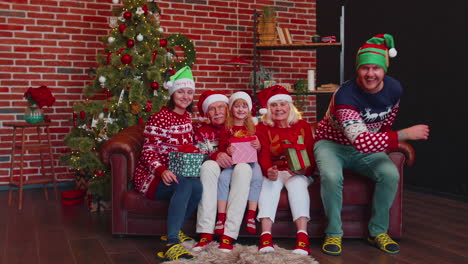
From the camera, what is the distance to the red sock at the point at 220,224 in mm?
2787

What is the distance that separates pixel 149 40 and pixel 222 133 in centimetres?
173

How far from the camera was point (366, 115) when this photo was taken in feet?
9.12

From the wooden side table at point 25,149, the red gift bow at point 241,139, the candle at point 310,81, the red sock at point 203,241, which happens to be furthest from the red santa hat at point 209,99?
the candle at point 310,81

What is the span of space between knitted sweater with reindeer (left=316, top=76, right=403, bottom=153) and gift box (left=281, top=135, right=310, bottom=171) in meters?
0.28

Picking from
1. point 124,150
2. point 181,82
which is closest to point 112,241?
point 124,150

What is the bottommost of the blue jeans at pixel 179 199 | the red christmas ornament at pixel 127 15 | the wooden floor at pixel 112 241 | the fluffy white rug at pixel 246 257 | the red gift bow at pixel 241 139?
the wooden floor at pixel 112 241

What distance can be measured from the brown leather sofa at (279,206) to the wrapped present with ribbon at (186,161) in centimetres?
32

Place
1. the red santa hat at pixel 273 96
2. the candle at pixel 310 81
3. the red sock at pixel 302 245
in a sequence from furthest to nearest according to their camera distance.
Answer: the candle at pixel 310 81 → the red santa hat at pixel 273 96 → the red sock at pixel 302 245

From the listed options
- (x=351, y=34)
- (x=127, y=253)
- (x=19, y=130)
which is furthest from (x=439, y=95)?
(x=19, y=130)

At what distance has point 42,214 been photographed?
3.73 metres

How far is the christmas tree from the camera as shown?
3.99 m

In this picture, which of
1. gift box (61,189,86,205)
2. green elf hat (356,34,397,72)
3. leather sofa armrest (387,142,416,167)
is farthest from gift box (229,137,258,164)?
gift box (61,189,86,205)

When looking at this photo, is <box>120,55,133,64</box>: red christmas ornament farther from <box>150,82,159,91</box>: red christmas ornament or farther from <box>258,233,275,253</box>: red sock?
<box>258,233,275,253</box>: red sock

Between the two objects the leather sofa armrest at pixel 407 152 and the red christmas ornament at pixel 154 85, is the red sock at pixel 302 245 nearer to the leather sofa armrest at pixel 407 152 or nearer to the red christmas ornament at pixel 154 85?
the leather sofa armrest at pixel 407 152
